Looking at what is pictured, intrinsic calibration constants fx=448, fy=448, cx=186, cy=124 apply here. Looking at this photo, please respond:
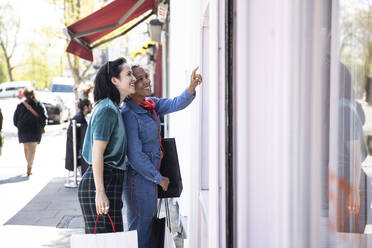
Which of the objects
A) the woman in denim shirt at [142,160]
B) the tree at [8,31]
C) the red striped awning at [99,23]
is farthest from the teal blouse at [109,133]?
the tree at [8,31]

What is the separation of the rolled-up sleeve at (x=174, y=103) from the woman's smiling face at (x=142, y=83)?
0.23m

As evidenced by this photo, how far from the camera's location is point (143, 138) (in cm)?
322

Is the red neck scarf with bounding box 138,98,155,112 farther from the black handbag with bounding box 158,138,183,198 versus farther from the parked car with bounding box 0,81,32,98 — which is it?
the parked car with bounding box 0,81,32,98

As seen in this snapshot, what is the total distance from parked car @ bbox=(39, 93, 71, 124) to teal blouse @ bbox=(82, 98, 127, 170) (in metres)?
22.9

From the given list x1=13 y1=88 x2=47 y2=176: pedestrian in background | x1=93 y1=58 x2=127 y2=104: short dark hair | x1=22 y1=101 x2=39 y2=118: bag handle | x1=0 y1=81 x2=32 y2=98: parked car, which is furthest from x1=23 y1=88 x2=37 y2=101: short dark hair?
x1=0 y1=81 x2=32 y2=98: parked car

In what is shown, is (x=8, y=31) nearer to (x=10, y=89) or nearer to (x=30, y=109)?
(x=10, y=89)

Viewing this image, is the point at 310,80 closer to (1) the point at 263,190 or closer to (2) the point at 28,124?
(1) the point at 263,190

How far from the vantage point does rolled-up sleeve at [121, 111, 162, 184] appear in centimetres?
312

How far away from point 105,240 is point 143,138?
33.9 inches

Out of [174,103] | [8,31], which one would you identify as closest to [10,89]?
[8,31]

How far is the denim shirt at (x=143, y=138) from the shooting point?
3127 millimetres

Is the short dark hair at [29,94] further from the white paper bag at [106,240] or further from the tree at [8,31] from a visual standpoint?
the tree at [8,31]

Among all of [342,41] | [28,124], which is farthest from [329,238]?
[28,124]

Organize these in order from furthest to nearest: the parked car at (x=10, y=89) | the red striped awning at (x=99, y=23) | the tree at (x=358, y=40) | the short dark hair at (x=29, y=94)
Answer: the parked car at (x=10, y=89) < the short dark hair at (x=29, y=94) < the red striped awning at (x=99, y=23) < the tree at (x=358, y=40)
